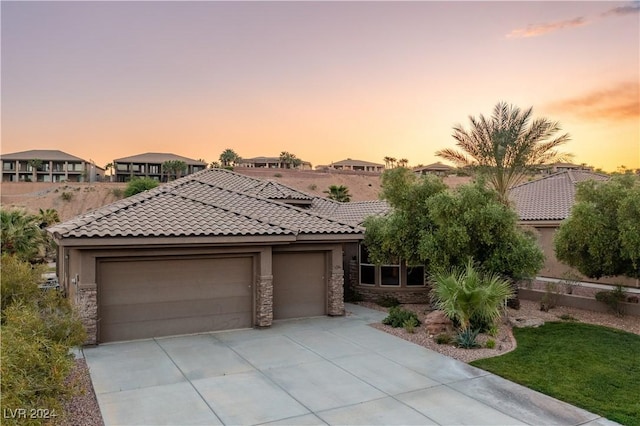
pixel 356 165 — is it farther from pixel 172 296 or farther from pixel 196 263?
pixel 172 296

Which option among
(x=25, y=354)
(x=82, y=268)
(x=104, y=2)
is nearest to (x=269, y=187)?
(x=104, y=2)

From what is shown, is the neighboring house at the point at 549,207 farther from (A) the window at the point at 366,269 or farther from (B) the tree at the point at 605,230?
(A) the window at the point at 366,269

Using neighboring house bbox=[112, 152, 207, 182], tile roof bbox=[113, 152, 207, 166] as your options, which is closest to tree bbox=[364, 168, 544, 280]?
neighboring house bbox=[112, 152, 207, 182]

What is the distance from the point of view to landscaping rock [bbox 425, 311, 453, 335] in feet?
38.6

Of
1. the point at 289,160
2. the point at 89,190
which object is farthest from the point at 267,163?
the point at 89,190

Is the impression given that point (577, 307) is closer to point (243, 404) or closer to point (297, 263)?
point (297, 263)

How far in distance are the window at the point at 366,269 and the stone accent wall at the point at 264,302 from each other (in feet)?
16.7

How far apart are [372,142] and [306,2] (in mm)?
18407

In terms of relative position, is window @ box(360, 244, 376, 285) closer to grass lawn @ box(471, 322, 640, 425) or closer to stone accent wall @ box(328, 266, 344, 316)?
stone accent wall @ box(328, 266, 344, 316)

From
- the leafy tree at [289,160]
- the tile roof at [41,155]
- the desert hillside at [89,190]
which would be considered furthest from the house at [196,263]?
the leafy tree at [289,160]

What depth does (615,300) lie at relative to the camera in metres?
14.2

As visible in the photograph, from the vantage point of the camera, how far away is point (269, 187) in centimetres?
2112

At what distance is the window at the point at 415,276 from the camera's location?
1634 cm

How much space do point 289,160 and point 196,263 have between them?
9650 centimetres
